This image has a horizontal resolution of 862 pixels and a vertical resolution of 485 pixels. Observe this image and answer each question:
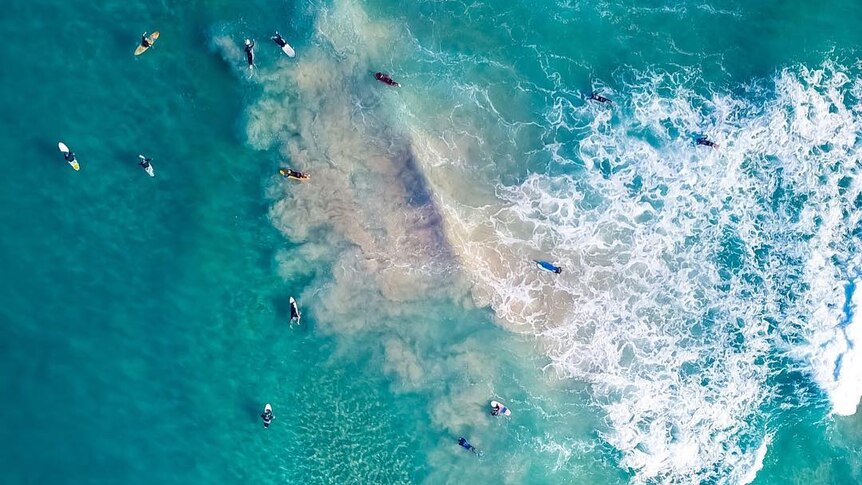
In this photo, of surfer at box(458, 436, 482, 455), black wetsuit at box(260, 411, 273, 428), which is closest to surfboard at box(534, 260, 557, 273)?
surfer at box(458, 436, 482, 455)

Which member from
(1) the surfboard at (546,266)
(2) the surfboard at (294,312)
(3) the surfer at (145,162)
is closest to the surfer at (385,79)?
(1) the surfboard at (546,266)

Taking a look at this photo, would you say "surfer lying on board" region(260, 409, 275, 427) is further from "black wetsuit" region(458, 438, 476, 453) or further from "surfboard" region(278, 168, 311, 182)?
"surfboard" region(278, 168, 311, 182)

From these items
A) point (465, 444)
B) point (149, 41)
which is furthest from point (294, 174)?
point (465, 444)

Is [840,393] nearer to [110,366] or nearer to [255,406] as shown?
[255,406]

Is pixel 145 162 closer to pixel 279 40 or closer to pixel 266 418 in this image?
pixel 279 40

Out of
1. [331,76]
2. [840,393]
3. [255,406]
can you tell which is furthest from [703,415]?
[331,76]

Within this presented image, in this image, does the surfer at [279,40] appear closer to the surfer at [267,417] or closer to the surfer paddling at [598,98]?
the surfer paddling at [598,98]
